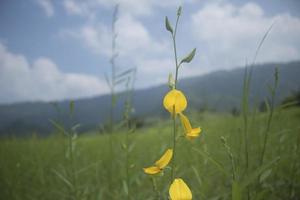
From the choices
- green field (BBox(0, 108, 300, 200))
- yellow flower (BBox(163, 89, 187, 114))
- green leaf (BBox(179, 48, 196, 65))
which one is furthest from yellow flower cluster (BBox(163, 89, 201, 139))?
green field (BBox(0, 108, 300, 200))

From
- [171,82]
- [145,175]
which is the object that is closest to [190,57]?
[171,82]

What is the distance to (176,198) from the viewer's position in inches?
27.7

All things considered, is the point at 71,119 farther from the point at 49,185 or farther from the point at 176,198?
the point at 49,185

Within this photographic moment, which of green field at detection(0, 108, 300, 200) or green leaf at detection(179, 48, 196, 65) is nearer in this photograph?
green leaf at detection(179, 48, 196, 65)

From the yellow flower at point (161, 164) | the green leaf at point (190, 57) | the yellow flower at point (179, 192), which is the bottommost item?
the yellow flower at point (179, 192)

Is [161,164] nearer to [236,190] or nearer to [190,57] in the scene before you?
[236,190]

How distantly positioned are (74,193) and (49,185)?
59.5 inches

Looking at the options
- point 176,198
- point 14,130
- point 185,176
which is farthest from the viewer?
point 14,130

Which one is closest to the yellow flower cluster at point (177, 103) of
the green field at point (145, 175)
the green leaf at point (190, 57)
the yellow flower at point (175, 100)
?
the yellow flower at point (175, 100)

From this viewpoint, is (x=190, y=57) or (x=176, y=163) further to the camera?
(x=176, y=163)

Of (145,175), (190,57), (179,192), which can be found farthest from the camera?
(145,175)

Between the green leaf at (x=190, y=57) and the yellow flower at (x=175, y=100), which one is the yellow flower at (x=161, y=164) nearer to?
the yellow flower at (x=175, y=100)

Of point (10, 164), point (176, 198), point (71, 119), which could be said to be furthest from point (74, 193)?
point (10, 164)

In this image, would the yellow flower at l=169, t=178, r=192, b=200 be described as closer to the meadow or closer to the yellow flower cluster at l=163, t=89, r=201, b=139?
the meadow
